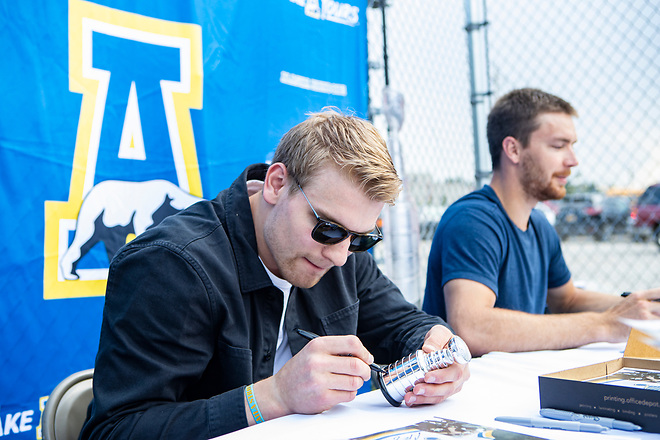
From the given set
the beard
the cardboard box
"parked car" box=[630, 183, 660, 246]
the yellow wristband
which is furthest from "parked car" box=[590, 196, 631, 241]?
the yellow wristband

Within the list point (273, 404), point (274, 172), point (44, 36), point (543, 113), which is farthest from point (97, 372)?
point (543, 113)

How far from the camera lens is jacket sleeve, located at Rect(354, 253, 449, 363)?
1.60 m

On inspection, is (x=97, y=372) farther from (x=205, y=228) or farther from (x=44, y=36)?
(x=44, y=36)

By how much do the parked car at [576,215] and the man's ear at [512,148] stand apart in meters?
1.29

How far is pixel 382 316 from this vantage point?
1680 mm

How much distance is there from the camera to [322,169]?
1327mm

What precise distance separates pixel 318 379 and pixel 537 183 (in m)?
1.80

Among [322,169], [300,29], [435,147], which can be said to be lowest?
[322,169]

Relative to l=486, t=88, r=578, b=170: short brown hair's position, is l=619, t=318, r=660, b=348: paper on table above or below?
below

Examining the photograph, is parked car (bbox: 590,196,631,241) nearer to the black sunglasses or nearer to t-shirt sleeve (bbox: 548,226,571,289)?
t-shirt sleeve (bbox: 548,226,571,289)

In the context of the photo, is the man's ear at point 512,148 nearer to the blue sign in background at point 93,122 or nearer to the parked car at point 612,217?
the blue sign in background at point 93,122

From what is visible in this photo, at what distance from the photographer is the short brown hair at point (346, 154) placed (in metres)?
1.30

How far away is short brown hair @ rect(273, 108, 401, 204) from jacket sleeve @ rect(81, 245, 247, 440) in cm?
40

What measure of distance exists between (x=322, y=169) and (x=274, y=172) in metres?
0.17
